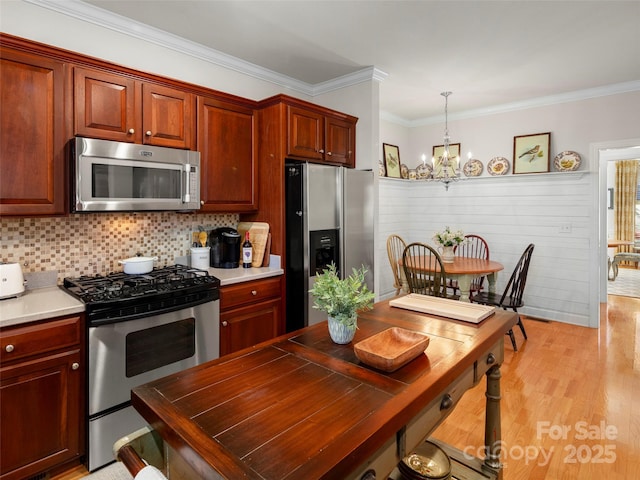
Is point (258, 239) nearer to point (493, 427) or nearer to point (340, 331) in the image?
point (340, 331)

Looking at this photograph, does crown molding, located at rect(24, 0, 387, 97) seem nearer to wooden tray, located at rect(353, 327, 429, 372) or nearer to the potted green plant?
the potted green plant

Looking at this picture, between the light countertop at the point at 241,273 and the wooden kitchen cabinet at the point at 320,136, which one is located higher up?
the wooden kitchen cabinet at the point at 320,136

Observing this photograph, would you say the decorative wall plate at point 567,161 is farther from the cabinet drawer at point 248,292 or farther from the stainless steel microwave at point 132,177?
the stainless steel microwave at point 132,177

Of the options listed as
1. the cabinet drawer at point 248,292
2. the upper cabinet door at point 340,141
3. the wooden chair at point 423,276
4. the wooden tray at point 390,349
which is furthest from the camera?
the wooden chair at point 423,276

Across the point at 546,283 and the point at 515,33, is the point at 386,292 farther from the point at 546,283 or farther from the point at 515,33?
the point at 515,33

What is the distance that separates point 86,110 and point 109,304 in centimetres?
117

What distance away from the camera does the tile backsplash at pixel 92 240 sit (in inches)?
88.7

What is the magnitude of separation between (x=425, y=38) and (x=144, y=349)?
2962 millimetres

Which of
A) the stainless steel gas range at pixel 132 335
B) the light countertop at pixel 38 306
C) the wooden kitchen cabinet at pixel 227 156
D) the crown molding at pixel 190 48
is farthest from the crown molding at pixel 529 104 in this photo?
the light countertop at pixel 38 306

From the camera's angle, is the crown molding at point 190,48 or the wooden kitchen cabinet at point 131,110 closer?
the wooden kitchen cabinet at point 131,110

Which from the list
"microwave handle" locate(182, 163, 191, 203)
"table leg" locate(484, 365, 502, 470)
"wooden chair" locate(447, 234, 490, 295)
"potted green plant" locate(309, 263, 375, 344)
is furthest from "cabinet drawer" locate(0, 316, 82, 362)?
"wooden chair" locate(447, 234, 490, 295)

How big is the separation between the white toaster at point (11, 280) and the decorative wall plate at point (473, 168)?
4.95 meters

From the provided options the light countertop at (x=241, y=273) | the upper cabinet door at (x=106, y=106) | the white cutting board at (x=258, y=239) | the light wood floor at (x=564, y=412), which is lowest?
the light wood floor at (x=564, y=412)

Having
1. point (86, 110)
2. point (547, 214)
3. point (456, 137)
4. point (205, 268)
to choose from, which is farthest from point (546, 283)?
point (86, 110)
